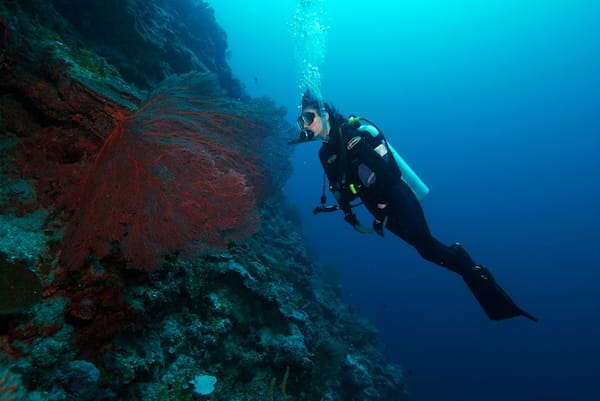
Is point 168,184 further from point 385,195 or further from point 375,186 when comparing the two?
point 385,195

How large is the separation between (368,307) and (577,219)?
244 ft

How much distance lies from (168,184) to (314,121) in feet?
8.44

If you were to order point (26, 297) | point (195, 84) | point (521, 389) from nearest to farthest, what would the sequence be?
point (26, 297) < point (195, 84) < point (521, 389)

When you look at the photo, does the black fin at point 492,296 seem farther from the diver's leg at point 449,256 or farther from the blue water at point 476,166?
the blue water at point 476,166

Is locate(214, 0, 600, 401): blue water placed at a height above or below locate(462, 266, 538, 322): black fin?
above

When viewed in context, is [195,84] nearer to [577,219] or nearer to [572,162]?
[577,219]

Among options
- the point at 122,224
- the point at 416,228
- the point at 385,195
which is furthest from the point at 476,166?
the point at 122,224

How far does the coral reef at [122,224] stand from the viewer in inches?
112

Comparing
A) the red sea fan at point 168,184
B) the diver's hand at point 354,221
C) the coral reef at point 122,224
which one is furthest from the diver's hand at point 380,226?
the red sea fan at point 168,184

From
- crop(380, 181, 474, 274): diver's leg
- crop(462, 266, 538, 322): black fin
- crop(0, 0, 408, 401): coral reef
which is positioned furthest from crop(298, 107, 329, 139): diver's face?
crop(462, 266, 538, 322): black fin

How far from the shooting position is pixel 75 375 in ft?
8.53

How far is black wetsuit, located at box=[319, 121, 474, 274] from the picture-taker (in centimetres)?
492

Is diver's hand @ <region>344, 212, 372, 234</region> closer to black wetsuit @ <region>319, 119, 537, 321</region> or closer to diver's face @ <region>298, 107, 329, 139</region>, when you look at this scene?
black wetsuit @ <region>319, 119, 537, 321</region>

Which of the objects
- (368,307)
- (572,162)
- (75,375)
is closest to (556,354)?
(368,307)
